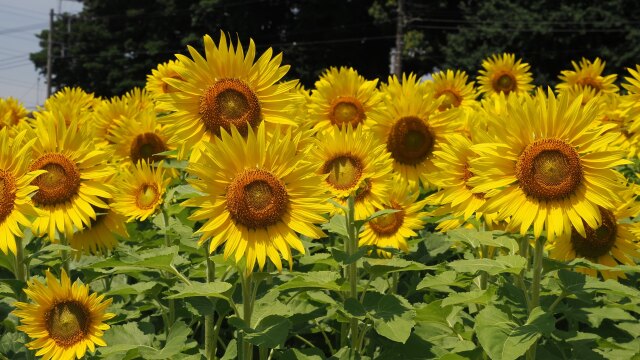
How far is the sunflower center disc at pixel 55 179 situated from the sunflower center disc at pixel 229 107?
3.46ft

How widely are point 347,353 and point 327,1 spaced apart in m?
43.3

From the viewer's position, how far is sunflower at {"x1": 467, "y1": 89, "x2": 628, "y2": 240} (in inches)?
128

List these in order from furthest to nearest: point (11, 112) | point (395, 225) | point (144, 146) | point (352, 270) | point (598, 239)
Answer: point (11, 112) → point (144, 146) → point (395, 225) → point (598, 239) → point (352, 270)

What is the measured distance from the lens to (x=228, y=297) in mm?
3395

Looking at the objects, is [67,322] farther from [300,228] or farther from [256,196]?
[300,228]

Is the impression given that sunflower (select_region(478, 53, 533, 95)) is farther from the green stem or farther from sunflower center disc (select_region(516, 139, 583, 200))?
the green stem

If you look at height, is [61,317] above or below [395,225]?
below

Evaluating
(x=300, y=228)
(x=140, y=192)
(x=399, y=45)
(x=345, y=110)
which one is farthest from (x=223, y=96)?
(x=399, y=45)

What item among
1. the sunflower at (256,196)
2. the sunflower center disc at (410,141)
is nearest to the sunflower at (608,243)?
→ the sunflower at (256,196)

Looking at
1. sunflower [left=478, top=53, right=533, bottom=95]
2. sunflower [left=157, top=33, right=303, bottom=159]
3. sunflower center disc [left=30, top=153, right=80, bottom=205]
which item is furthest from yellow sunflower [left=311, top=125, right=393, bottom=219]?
sunflower [left=478, top=53, right=533, bottom=95]

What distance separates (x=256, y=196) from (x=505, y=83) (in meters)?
7.21

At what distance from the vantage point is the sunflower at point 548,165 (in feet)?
10.6

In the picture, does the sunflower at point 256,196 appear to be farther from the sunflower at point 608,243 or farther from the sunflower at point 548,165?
the sunflower at point 608,243

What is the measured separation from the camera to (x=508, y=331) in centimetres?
334
